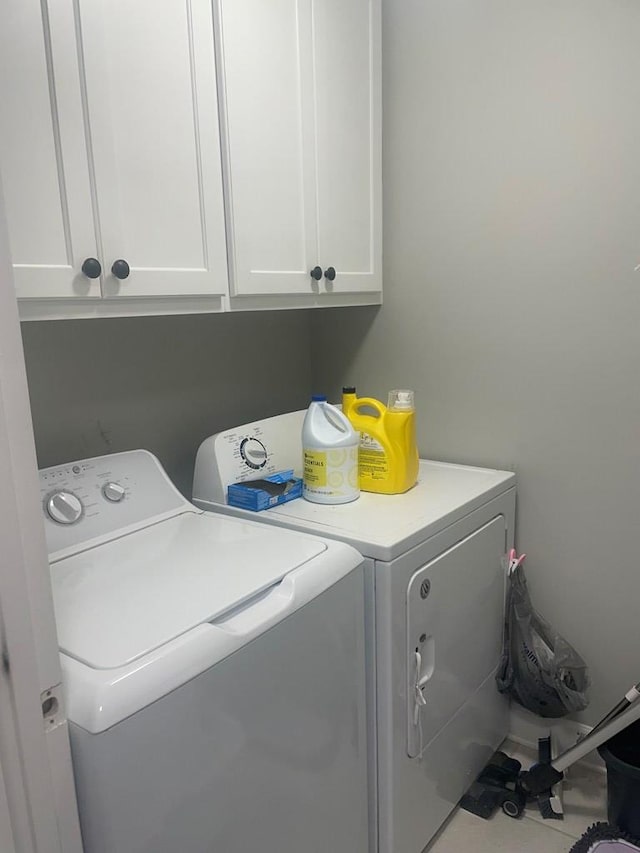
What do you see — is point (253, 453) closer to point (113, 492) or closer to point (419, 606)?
point (113, 492)

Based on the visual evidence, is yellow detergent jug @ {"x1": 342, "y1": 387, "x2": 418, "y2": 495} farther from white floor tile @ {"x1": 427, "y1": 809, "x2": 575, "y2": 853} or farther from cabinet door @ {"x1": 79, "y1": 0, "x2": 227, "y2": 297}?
white floor tile @ {"x1": 427, "y1": 809, "x2": 575, "y2": 853}

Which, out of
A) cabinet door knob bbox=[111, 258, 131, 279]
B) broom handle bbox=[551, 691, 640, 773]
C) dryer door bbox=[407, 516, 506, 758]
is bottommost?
broom handle bbox=[551, 691, 640, 773]

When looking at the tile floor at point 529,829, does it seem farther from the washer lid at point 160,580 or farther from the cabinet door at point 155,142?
the cabinet door at point 155,142

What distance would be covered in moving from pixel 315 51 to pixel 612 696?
2.06 meters

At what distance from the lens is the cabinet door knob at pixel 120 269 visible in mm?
1290

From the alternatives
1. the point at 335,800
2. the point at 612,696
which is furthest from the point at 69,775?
the point at 612,696

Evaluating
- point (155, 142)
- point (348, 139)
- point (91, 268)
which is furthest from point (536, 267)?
point (91, 268)

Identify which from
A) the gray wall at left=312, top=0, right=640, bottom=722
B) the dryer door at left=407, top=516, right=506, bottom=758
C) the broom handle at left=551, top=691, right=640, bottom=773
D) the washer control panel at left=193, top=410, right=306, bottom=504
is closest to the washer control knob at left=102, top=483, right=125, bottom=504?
the washer control panel at left=193, top=410, right=306, bottom=504

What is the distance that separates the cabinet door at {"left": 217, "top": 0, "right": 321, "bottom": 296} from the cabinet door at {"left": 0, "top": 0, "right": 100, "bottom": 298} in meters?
0.40

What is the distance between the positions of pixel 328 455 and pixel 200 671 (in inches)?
30.0

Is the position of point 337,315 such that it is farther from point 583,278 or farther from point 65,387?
point 65,387

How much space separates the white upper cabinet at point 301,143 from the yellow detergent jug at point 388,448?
388 mm

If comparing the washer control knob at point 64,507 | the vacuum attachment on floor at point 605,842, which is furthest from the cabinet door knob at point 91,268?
the vacuum attachment on floor at point 605,842

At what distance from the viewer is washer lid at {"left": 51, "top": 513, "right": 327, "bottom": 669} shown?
1.03 metres
